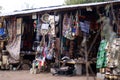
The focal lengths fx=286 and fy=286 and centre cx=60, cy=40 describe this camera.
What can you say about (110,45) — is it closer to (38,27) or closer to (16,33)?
(38,27)

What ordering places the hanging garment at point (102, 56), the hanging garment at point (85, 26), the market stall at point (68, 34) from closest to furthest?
the hanging garment at point (102, 56) < the market stall at point (68, 34) < the hanging garment at point (85, 26)

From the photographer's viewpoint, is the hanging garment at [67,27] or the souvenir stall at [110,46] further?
the hanging garment at [67,27]

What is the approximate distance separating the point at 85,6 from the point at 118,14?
123 centimetres

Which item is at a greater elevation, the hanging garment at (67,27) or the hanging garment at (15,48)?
the hanging garment at (67,27)

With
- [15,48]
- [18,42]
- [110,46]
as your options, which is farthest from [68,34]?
[15,48]

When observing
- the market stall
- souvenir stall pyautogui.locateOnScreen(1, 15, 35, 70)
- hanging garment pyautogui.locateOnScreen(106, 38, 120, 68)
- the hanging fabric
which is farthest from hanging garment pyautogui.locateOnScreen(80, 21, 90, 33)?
the hanging fabric

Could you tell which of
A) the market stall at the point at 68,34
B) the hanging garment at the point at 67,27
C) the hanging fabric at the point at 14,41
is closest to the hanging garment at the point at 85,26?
the market stall at the point at 68,34

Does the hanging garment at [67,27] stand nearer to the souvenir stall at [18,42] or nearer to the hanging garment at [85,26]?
the hanging garment at [85,26]

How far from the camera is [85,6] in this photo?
10492 mm

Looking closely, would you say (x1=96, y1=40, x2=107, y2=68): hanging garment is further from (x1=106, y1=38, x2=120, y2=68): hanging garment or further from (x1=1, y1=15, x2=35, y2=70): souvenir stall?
(x1=1, y1=15, x2=35, y2=70): souvenir stall

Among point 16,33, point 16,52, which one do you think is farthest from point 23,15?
point 16,52

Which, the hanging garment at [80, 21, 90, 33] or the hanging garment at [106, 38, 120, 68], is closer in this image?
the hanging garment at [106, 38, 120, 68]

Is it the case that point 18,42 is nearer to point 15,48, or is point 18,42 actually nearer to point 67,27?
point 15,48

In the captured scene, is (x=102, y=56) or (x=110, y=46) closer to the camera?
(x=110, y=46)
